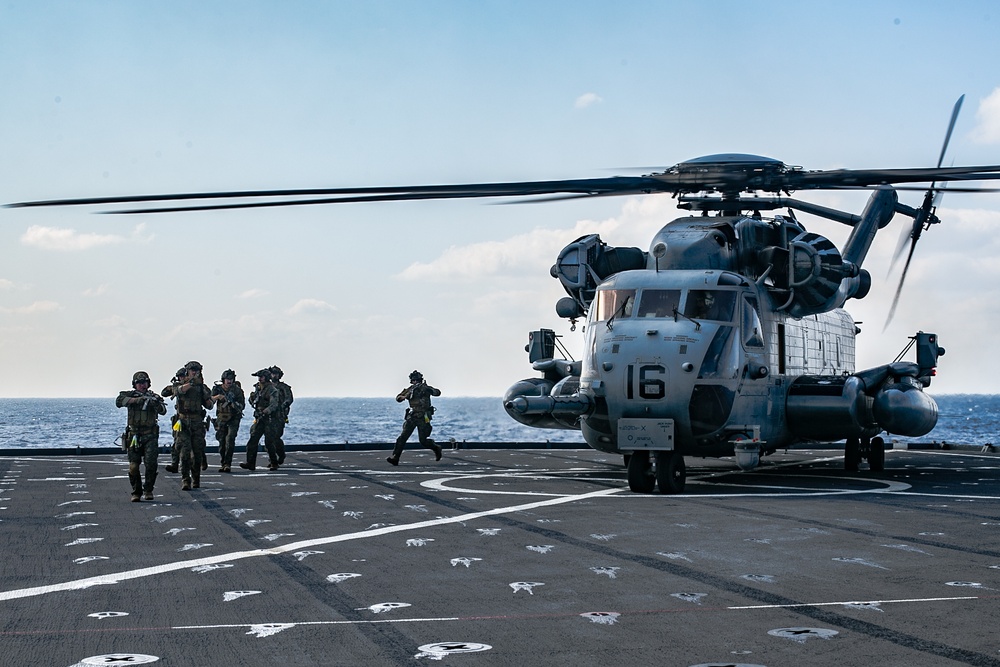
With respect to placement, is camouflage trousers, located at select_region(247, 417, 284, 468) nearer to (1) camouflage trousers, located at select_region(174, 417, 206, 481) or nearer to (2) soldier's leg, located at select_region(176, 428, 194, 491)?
(1) camouflage trousers, located at select_region(174, 417, 206, 481)

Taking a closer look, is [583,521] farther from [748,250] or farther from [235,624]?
[748,250]

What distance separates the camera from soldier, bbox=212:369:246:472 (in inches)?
949

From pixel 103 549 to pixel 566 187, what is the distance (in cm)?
926

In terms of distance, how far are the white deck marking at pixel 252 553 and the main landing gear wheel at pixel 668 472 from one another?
1.86m

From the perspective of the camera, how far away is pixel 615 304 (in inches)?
770

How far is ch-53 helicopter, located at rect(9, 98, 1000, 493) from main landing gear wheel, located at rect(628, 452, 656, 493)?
0.9 inches

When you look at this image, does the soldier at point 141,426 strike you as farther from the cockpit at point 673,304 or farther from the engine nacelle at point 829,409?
the engine nacelle at point 829,409

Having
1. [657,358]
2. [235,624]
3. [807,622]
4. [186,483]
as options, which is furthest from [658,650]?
[186,483]

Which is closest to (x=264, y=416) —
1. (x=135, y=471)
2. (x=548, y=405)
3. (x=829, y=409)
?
(x=135, y=471)

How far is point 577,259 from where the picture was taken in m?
21.9

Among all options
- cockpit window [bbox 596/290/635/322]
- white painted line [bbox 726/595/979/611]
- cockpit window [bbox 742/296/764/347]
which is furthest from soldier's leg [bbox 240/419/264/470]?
white painted line [bbox 726/595/979/611]

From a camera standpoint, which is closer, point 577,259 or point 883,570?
point 883,570

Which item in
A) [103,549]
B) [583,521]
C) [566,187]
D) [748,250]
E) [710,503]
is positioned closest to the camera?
[103,549]

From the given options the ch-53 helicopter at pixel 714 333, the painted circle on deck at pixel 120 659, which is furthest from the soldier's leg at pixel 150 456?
the painted circle on deck at pixel 120 659
